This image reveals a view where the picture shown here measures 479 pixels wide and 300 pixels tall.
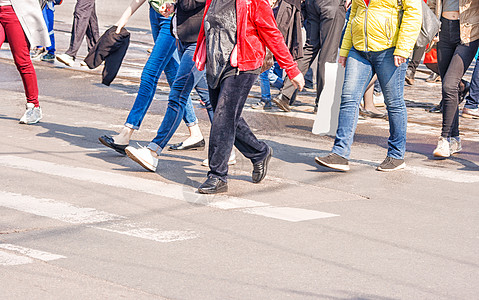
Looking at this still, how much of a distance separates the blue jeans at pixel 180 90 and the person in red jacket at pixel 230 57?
0.42 m

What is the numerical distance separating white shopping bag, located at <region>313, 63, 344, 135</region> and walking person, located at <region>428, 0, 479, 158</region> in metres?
1.10

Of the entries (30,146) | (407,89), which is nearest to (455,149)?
(30,146)

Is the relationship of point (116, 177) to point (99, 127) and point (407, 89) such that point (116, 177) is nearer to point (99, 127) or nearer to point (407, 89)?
point (99, 127)

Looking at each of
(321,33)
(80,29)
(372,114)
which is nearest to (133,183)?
(372,114)

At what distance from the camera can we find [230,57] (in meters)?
5.97

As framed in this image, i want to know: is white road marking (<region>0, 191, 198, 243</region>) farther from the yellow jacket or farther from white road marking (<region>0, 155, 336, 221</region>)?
the yellow jacket

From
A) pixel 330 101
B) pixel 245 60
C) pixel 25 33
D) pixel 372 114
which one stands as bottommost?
pixel 372 114

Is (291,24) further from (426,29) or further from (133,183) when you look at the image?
(133,183)

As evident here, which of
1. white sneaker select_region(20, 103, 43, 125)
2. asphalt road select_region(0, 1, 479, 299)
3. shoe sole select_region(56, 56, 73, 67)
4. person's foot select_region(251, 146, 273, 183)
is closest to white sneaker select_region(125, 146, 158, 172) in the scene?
asphalt road select_region(0, 1, 479, 299)

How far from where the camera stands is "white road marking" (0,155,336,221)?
230 inches

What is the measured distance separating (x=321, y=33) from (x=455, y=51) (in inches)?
107

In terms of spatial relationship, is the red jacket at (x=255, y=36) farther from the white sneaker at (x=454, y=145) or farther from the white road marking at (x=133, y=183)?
the white sneaker at (x=454, y=145)

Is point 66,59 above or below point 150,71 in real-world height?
below

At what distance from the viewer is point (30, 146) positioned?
7547mm
